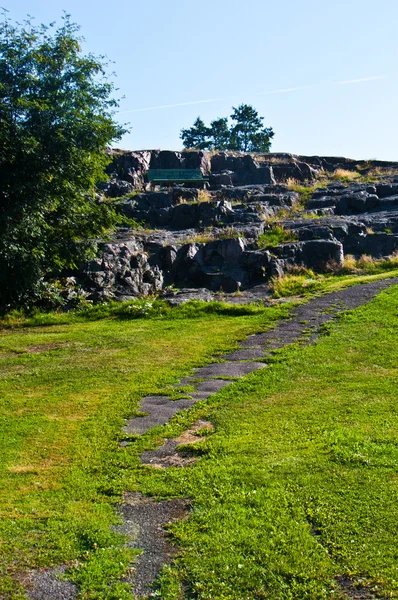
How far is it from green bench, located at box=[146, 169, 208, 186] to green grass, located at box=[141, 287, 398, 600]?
78.1 feet

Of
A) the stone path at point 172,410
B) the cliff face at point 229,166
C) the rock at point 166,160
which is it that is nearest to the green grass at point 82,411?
the stone path at point 172,410

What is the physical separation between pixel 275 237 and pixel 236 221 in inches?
112

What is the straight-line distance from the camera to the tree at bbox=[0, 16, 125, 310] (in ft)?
49.9

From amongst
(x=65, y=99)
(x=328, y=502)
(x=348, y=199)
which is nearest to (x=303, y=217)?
(x=348, y=199)

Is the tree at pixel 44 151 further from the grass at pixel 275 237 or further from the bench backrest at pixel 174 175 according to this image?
the bench backrest at pixel 174 175

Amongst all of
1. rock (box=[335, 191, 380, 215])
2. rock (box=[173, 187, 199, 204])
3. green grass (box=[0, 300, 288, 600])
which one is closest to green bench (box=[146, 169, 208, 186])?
rock (box=[173, 187, 199, 204])

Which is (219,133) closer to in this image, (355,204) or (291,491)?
(355,204)

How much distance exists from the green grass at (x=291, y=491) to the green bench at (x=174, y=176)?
937 inches

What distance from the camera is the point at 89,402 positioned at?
10.4 m

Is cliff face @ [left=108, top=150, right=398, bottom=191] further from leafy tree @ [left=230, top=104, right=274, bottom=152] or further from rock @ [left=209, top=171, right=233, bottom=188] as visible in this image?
leafy tree @ [left=230, top=104, right=274, bottom=152]

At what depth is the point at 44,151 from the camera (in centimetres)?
1561

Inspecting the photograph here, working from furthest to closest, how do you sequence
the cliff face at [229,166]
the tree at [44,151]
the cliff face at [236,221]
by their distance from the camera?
the cliff face at [229,166] → the cliff face at [236,221] → the tree at [44,151]

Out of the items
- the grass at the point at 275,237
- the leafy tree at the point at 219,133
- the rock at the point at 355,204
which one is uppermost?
the leafy tree at the point at 219,133

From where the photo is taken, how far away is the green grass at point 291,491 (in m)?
4.91
